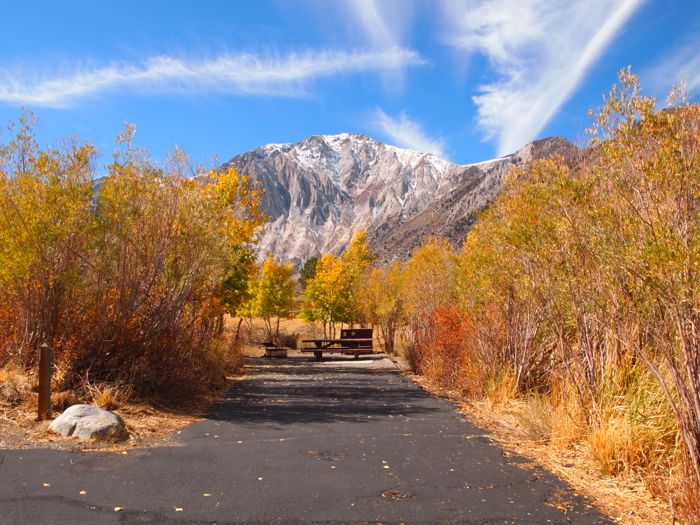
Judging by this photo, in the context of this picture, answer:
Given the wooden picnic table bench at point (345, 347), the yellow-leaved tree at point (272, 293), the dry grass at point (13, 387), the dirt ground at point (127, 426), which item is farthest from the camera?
the yellow-leaved tree at point (272, 293)

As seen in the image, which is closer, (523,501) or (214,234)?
(523,501)

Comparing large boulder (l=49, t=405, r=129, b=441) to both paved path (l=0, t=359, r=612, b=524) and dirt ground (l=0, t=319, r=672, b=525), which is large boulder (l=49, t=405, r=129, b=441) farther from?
paved path (l=0, t=359, r=612, b=524)

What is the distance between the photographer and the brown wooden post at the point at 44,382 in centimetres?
848

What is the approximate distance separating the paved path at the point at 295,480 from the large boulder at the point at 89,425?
632 millimetres

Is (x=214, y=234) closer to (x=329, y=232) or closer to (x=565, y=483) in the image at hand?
(x=565, y=483)

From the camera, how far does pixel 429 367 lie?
17.1 meters

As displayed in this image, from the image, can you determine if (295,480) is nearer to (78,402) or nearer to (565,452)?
(565,452)

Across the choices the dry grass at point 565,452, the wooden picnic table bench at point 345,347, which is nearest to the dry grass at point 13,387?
the dry grass at point 565,452

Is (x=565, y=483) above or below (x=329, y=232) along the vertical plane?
below

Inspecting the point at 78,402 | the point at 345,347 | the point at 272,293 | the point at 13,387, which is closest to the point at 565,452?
the point at 78,402

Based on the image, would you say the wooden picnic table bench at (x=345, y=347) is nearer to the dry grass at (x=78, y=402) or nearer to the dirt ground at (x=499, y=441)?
the dirt ground at (x=499, y=441)

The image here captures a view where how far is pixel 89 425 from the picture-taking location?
7.82 m

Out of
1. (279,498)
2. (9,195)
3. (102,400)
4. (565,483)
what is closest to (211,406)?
(102,400)

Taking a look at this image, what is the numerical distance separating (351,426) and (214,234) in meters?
4.92
